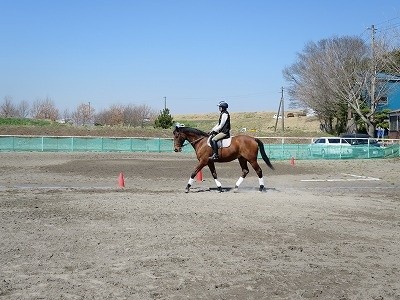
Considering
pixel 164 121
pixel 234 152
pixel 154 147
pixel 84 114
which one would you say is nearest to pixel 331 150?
pixel 154 147

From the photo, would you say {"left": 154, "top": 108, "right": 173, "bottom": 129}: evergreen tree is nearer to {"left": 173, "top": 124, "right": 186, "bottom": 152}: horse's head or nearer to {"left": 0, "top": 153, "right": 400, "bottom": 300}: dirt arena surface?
{"left": 173, "top": 124, "right": 186, "bottom": 152}: horse's head

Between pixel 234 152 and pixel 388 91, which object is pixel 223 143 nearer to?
pixel 234 152

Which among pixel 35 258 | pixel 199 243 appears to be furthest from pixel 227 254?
pixel 35 258

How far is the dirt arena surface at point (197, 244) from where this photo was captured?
5043mm

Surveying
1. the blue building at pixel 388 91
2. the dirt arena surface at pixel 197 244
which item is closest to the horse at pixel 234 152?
the dirt arena surface at pixel 197 244

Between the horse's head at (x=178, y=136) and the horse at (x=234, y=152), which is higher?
the horse's head at (x=178, y=136)

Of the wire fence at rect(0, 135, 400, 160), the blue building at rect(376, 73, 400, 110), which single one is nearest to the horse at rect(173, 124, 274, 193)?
the wire fence at rect(0, 135, 400, 160)

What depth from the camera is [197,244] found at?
23.1 feet

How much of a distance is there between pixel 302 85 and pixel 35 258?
60.3 m

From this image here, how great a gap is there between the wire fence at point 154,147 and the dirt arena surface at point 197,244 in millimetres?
17689

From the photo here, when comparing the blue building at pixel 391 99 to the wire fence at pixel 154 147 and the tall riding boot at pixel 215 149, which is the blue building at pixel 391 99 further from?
the tall riding boot at pixel 215 149

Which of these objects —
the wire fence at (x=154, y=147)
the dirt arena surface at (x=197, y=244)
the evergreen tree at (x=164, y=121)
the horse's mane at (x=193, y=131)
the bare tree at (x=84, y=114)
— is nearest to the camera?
the dirt arena surface at (x=197, y=244)

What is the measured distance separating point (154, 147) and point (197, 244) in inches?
1176

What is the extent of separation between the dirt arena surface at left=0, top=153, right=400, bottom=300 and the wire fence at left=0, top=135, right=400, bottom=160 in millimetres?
17689
